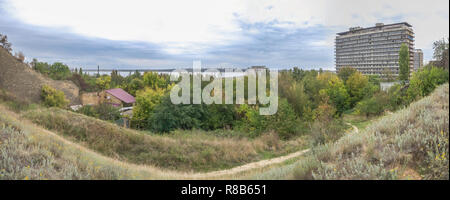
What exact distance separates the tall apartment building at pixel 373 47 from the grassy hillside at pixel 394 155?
8526 cm

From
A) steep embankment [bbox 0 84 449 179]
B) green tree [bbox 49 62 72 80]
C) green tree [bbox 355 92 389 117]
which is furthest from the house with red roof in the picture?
steep embankment [bbox 0 84 449 179]

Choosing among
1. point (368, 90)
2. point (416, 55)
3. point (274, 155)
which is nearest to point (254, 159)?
point (274, 155)

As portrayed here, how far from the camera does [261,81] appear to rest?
30.3 m

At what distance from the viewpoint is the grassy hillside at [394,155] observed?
357 centimetres

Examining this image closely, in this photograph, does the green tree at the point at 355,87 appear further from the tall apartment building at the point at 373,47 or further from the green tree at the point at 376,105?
the tall apartment building at the point at 373,47

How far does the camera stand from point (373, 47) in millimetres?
88875

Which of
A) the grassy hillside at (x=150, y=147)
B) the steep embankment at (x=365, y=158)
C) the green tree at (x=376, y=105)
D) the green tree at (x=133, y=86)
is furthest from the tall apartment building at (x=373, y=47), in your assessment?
the steep embankment at (x=365, y=158)

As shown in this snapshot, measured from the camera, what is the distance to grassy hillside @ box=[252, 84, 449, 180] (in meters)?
3.57

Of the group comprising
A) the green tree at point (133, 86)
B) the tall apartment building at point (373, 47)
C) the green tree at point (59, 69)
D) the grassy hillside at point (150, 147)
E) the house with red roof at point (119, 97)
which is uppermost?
the tall apartment building at point (373, 47)

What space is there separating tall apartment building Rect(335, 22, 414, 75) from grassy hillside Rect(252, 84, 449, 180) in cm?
8526

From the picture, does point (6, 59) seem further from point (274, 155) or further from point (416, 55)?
point (416, 55)

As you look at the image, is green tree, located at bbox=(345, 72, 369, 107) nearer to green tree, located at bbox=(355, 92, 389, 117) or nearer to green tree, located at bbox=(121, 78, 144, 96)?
green tree, located at bbox=(355, 92, 389, 117)

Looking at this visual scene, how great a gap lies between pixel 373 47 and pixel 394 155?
332 feet
